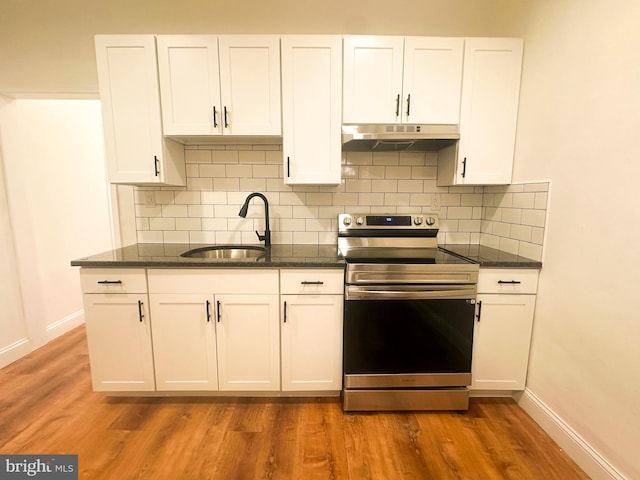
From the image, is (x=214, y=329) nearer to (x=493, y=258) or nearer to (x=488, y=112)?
(x=493, y=258)

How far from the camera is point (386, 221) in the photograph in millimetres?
2098

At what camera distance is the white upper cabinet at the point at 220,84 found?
1.81m

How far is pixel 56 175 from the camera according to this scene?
2.79m

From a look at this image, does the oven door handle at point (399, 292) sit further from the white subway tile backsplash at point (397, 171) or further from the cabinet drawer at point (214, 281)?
the white subway tile backsplash at point (397, 171)

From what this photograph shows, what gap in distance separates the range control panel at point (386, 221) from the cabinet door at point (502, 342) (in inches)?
24.0

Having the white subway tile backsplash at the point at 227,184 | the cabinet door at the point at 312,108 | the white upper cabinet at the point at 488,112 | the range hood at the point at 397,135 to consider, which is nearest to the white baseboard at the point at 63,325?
the white subway tile backsplash at the point at 227,184

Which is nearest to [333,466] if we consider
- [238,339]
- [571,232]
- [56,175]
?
[238,339]

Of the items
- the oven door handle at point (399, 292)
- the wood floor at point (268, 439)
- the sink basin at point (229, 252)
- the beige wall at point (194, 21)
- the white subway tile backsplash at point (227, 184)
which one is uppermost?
the beige wall at point (194, 21)

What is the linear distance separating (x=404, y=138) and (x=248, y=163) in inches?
46.1

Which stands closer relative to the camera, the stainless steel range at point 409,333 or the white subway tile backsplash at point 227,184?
the stainless steel range at point 409,333

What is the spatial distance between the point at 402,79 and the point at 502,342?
69.3 inches

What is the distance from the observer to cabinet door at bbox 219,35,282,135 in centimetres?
182

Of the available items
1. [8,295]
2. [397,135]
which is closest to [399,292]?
[397,135]

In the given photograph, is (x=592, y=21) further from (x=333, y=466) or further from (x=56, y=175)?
(x=56, y=175)
